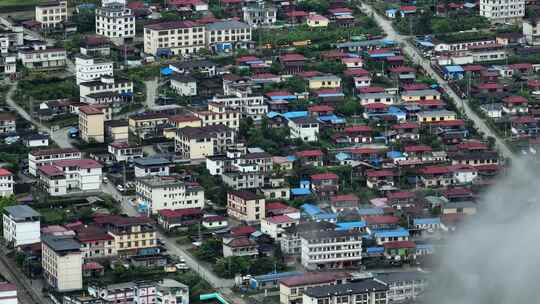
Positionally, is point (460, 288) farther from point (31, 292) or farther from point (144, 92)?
point (144, 92)

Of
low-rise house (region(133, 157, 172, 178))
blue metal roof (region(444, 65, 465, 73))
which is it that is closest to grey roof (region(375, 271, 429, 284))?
low-rise house (region(133, 157, 172, 178))

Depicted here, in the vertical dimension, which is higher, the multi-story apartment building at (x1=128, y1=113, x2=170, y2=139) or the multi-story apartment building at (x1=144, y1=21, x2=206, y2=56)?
the multi-story apartment building at (x1=144, y1=21, x2=206, y2=56)

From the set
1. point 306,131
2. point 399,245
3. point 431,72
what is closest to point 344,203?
point 399,245

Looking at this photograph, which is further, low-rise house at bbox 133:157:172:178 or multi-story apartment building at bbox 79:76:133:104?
multi-story apartment building at bbox 79:76:133:104

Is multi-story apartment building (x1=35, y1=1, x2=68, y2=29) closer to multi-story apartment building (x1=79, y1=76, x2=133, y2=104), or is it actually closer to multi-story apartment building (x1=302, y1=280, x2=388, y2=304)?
multi-story apartment building (x1=79, y1=76, x2=133, y2=104)

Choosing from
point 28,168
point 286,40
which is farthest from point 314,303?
point 286,40

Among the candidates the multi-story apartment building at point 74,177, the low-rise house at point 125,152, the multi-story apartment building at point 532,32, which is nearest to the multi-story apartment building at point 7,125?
the low-rise house at point 125,152

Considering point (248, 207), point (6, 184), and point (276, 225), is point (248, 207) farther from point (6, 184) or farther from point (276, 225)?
point (6, 184)
